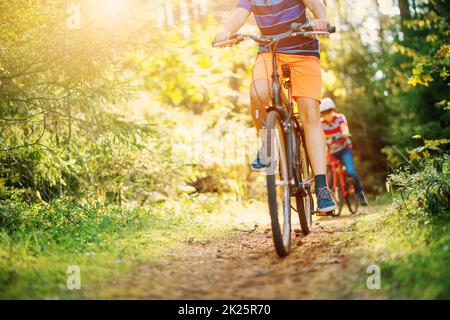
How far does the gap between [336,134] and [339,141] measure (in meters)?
0.18

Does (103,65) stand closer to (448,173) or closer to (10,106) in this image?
(10,106)

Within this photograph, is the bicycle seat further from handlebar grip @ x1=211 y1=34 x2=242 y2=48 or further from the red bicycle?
the red bicycle

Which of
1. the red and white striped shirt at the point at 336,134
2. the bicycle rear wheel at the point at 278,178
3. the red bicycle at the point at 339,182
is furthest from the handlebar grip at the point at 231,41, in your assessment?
the red bicycle at the point at 339,182

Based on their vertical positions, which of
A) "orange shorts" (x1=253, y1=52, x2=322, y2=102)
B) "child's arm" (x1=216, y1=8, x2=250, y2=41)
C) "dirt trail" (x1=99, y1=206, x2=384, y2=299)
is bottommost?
"dirt trail" (x1=99, y1=206, x2=384, y2=299)

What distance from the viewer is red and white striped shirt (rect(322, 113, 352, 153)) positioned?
7.65 m

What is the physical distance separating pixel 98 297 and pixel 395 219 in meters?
2.55

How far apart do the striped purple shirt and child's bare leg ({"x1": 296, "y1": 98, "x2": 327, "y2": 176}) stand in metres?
0.42

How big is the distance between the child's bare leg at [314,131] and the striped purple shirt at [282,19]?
1.39 ft

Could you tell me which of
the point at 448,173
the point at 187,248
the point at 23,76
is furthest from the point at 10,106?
the point at 448,173

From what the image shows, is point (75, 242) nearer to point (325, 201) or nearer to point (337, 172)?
point (325, 201)

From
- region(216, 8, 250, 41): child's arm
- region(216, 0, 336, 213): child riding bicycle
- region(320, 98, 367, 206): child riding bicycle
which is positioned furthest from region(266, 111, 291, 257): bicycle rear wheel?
region(320, 98, 367, 206): child riding bicycle

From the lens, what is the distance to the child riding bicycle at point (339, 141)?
7.61m

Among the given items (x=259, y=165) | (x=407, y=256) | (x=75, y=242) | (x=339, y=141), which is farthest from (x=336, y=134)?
Answer: (x=75, y=242)

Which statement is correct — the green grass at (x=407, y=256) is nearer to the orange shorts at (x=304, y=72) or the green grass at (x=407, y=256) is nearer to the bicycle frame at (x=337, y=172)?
the orange shorts at (x=304, y=72)
